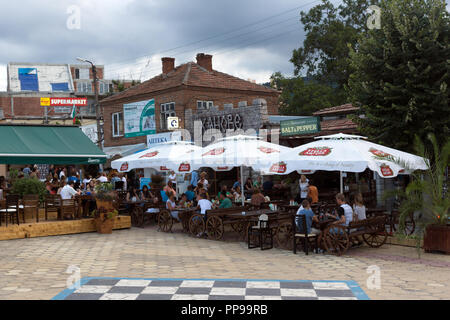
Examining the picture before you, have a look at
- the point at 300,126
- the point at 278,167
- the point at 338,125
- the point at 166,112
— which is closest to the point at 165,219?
the point at 278,167

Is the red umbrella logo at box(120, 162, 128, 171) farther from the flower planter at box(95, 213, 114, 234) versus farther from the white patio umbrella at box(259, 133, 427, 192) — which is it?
the white patio umbrella at box(259, 133, 427, 192)

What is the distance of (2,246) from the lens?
11.5 meters

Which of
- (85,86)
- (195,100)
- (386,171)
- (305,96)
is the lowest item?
(386,171)

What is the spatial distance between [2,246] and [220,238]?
5185mm

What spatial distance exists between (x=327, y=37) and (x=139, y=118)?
17.9 m

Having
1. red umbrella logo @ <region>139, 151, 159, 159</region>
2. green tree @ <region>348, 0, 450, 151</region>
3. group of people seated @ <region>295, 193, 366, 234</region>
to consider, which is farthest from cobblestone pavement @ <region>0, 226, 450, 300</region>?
red umbrella logo @ <region>139, 151, 159, 159</region>

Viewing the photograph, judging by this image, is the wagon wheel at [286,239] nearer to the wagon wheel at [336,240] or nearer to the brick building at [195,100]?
the wagon wheel at [336,240]

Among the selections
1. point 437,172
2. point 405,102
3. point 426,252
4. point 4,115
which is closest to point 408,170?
point 437,172

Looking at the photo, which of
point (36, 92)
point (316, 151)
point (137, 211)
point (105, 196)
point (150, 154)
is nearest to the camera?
point (316, 151)

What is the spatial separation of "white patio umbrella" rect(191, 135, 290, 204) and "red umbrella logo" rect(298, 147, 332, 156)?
1083 millimetres

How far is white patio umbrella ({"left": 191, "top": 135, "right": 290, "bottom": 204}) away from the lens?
1356 centimetres

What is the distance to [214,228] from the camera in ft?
42.1

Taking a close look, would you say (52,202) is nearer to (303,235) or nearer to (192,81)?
(303,235)
